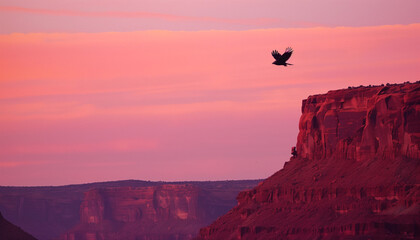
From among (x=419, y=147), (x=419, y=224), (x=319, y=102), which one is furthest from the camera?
(x=319, y=102)

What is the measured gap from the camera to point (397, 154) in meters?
151

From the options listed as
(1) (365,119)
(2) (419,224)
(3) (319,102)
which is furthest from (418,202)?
(3) (319,102)

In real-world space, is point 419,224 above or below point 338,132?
below

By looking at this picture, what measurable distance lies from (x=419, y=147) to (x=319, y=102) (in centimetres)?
2915

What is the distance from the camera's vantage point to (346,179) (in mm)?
157125

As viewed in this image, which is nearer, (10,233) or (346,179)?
(346,179)

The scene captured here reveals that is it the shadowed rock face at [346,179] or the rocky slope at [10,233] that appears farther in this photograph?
the rocky slope at [10,233]

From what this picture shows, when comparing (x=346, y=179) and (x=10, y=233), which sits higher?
(x=346, y=179)

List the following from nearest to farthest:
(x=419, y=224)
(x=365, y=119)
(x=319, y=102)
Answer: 1. (x=419, y=224)
2. (x=365, y=119)
3. (x=319, y=102)

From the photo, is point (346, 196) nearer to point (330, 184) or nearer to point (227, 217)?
point (330, 184)

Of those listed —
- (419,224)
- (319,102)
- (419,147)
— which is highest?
(319,102)

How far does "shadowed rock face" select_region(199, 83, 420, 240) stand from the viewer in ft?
470

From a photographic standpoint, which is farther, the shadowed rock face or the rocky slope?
the rocky slope

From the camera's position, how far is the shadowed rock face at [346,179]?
470 feet
